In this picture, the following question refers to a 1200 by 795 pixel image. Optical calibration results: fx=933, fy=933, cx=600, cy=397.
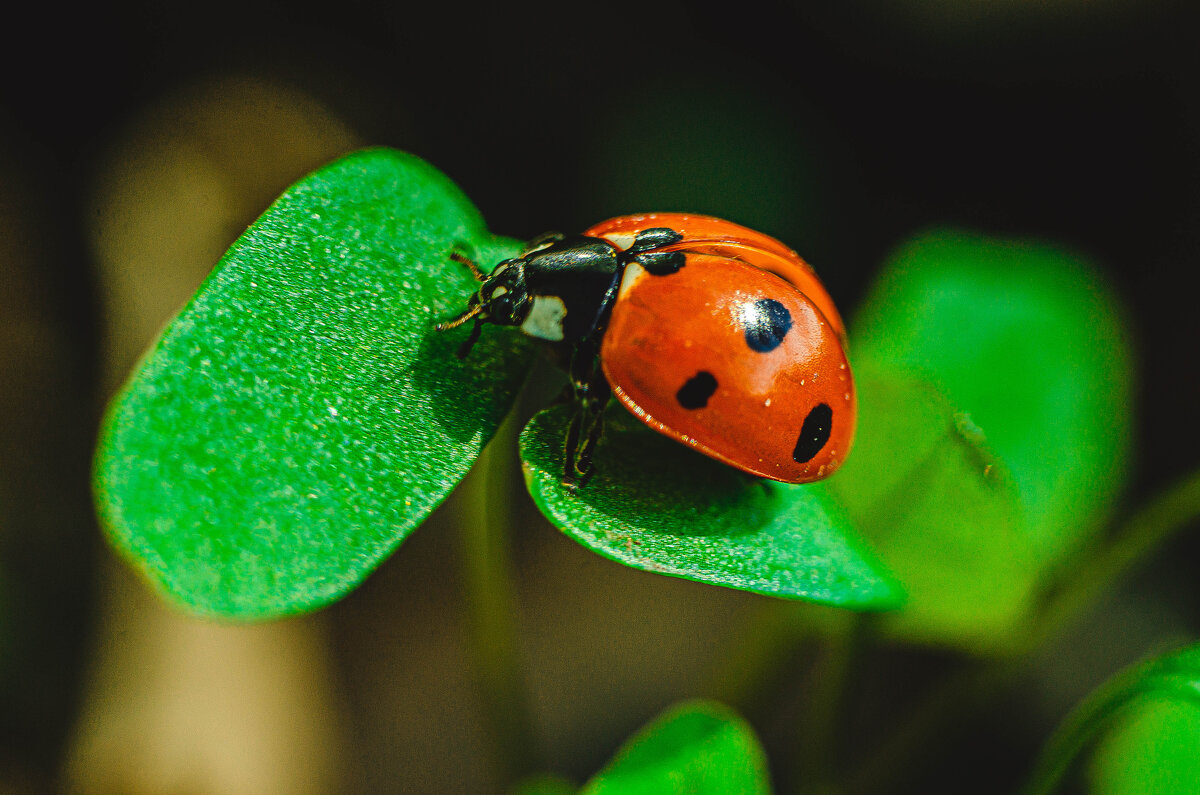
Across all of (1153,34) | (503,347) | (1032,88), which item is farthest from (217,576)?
(1153,34)

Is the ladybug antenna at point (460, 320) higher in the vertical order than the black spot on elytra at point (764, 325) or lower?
lower

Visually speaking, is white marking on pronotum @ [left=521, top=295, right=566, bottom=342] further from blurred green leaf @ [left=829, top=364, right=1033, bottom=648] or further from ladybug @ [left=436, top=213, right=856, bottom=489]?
blurred green leaf @ [left=829, top=364, right=1033, bottom=648]

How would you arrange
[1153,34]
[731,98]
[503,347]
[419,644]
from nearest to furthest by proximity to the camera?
1. [503,347]
2. [419,644]
3. [1153,34]
4. [731,98]

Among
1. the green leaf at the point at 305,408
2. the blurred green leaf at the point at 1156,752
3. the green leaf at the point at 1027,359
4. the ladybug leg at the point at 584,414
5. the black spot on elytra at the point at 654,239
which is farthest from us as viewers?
the green leaf at the point at 1027,359

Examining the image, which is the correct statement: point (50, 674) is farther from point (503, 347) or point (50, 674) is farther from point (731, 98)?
point (731, 98)

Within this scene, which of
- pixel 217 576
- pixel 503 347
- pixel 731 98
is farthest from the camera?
pixel 731 98

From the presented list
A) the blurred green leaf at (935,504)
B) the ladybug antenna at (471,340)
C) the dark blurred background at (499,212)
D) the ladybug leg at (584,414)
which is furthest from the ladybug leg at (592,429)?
the dark blurred background at (499,212)

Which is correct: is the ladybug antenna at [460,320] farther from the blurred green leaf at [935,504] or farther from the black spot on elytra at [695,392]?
the blurred green leaf at [935,504]

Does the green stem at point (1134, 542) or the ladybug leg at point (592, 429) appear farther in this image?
the green stem at point (1134, 542)
